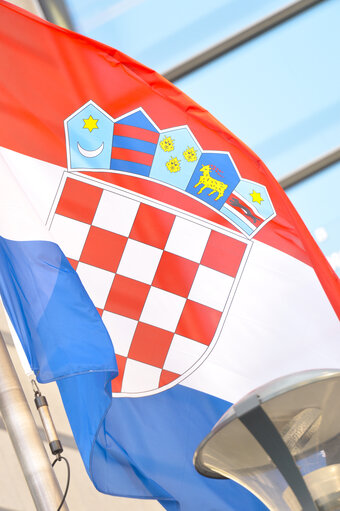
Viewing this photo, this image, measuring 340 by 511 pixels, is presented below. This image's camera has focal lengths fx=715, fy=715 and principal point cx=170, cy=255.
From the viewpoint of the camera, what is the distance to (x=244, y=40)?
5.44 metres

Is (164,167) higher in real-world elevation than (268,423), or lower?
higher

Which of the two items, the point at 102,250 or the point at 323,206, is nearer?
the point at 102,250

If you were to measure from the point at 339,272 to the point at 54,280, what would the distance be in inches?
150

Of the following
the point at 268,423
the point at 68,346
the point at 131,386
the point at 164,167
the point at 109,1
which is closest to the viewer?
the point at 268,423

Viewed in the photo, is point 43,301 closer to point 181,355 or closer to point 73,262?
point 73,262

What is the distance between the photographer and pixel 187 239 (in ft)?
9.61

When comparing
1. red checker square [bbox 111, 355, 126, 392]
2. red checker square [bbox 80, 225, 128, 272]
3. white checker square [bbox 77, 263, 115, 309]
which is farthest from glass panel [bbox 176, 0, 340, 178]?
red checker square [bbox 111, 355, 126, 392]

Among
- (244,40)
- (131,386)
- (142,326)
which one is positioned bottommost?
(131,386)

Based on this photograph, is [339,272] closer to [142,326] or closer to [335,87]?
[335,87]

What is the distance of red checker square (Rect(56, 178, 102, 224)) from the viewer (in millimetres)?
2848

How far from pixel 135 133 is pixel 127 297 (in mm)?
707

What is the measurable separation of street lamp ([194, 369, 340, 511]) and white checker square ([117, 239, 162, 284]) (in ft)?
3.77

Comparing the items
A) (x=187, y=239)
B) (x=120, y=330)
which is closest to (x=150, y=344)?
(x=120, y=330)

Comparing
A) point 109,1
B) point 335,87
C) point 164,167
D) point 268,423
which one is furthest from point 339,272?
point 268,423
